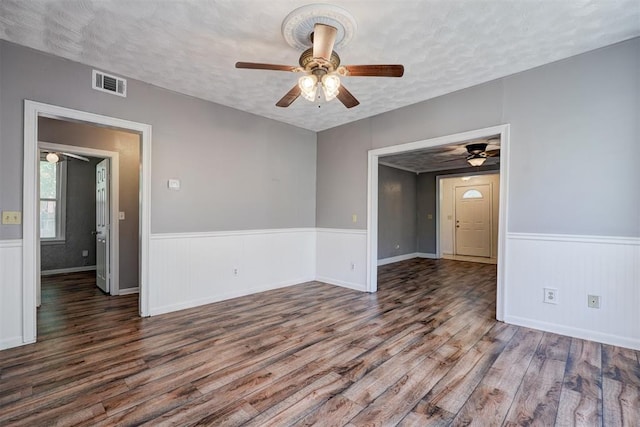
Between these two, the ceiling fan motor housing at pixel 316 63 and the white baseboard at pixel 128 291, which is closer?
the ceiling fan motor housing at pixel 316 63

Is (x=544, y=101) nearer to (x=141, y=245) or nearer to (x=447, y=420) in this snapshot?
(x=447, y=420)

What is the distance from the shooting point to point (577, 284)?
111 inches

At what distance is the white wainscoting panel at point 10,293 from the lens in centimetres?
256

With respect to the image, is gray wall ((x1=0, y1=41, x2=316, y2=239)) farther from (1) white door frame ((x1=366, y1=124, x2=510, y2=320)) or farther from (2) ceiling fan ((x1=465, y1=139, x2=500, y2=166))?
(2) ceiling fan ((x1=465, y1=139, x2=500, y2=166))

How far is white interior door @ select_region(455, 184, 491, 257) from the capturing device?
26.3ft

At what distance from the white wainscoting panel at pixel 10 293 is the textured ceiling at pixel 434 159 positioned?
520 centimetres

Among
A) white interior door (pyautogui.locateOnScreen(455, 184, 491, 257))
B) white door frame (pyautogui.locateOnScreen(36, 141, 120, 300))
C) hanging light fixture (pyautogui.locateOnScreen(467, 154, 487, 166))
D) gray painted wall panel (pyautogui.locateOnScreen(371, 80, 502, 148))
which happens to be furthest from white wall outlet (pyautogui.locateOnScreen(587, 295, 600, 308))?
white door frame (pyautogui.locateOnScreen(36, 141, 120, 300))

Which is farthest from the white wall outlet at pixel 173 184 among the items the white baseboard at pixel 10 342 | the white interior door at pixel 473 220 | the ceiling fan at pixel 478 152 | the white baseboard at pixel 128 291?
the white interior door at pixel 473 220

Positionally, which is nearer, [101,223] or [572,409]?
[572,409]

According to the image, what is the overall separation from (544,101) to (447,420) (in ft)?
10.2

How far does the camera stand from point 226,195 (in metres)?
4.08

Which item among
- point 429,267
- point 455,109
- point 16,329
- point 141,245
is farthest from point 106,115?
point 429,267

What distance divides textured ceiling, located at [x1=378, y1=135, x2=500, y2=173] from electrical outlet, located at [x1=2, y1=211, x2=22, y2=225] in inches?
200

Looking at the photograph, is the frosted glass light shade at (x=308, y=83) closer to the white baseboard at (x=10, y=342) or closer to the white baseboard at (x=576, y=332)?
the white baseboard at (x=576, y=332)
